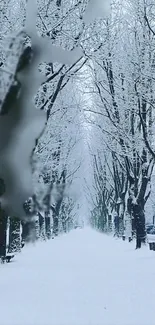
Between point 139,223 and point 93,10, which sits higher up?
point 93,10

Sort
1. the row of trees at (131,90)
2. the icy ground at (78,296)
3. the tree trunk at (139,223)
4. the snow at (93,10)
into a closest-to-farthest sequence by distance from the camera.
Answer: the icy ground at (78,296) < the snow at (93,10) < the row of trees at (131,90) < the tree trunk at (139,223)

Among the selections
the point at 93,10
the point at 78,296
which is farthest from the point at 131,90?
the point at 78,296

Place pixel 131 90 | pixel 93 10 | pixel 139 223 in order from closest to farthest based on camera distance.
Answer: pixel 93 10
pixel 131 90
pixel 139 223

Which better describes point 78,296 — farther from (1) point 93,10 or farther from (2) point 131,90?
(2) point 131,90

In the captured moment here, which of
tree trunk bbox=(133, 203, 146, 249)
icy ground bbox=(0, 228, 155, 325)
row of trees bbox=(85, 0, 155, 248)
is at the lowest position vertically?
icy ground bbox=(0, 228, 155, 325)

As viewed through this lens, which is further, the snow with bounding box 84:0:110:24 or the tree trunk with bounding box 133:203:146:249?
the tree trunk with bounding box 133:203:146:249

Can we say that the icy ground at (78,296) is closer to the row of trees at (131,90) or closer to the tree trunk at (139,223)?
the row of trees at (131,90)

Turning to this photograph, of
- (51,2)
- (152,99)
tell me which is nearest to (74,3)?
(51,2)

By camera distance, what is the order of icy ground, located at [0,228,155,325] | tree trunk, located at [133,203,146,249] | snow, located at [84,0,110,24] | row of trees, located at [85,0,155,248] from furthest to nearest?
tree trunk, located at [133,203,146,249]
row of trees, located at [85,0,155,248]
snow, located at [84,0,110,24]
icy ground, located at [0,228,155,325]

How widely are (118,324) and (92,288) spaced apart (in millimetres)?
3925

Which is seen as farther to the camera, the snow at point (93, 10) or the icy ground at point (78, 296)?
the snow at point (93, 10)

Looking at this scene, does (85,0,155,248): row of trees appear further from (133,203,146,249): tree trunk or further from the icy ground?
the icy ground

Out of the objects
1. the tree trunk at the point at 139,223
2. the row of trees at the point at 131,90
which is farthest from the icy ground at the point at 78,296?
the tree trunk at the point at 139,223

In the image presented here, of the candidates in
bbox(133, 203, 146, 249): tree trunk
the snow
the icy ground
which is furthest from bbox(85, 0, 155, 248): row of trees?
the icy ground
